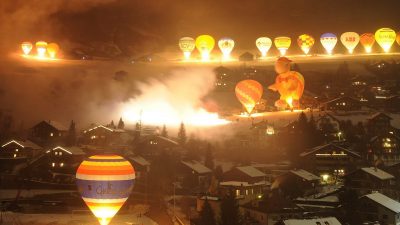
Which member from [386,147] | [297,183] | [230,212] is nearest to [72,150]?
[230,212]

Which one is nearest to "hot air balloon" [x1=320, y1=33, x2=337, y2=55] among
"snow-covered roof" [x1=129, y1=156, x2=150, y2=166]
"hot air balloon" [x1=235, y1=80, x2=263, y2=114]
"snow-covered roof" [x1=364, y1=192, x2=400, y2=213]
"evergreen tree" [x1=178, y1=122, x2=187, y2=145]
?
"hot air balloon" [x1=235, y1=80, x2=263, y2=114]

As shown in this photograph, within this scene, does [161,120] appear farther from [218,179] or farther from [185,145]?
[218,179]

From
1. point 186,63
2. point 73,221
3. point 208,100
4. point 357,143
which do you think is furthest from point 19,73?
point 357,143

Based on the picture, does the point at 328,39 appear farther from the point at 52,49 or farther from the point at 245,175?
the point at 52,49

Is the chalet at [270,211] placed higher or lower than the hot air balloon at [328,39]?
lower

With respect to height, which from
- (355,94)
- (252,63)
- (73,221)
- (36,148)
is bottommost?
(73,221)

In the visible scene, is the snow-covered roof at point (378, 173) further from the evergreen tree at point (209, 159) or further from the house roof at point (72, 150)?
the house roof at point (72, 150)

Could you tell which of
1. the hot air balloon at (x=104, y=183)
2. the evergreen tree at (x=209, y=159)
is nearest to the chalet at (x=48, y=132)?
the evergreen tree at (x=209, y=159)
